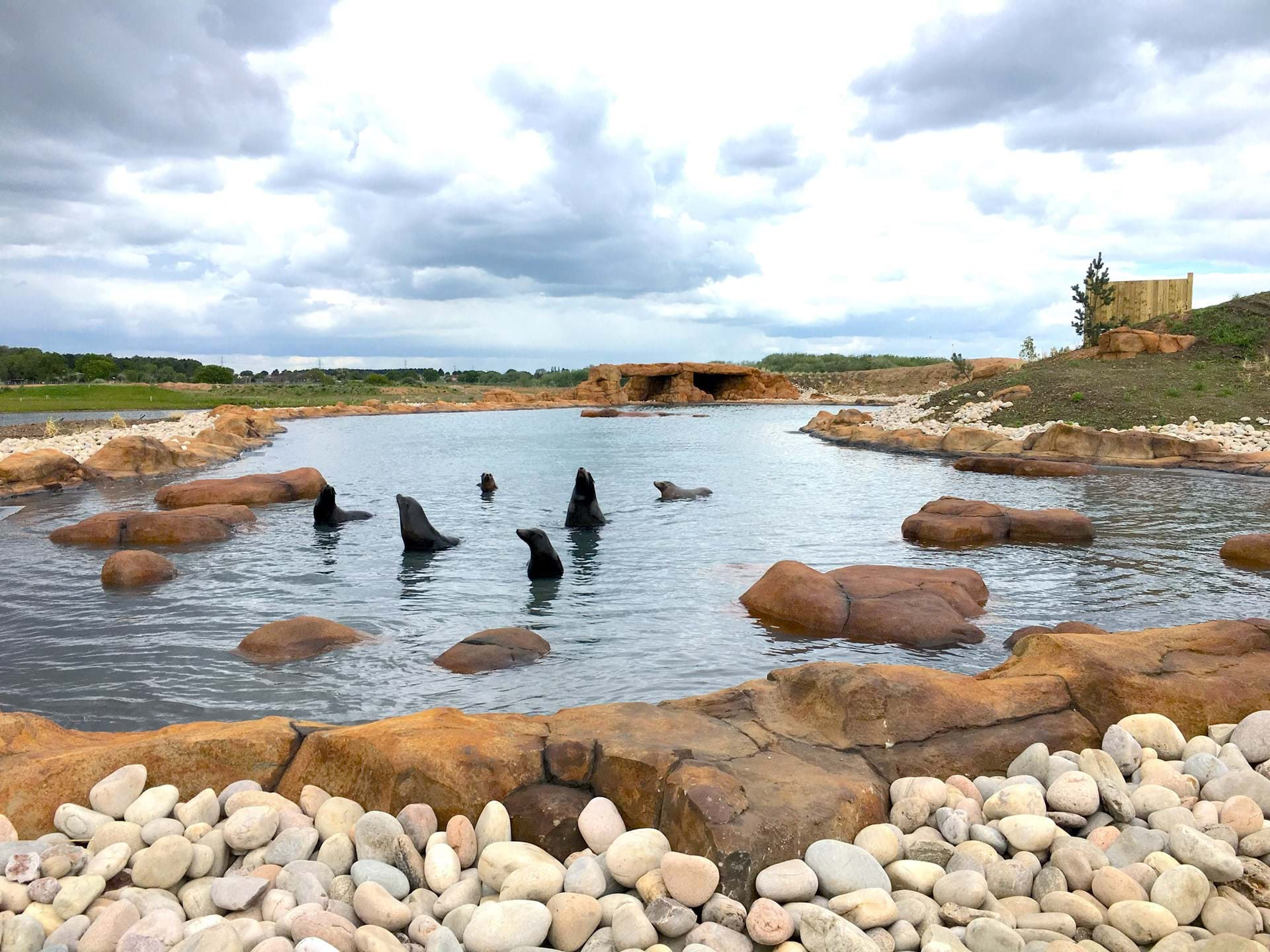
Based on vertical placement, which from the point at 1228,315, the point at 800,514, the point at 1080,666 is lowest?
the point at 800,514

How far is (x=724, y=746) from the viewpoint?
4.18 metres

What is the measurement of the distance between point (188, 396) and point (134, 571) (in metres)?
59.3

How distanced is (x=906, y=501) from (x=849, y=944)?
1573 cm

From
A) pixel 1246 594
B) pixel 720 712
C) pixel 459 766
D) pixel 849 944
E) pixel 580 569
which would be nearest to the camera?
pixel 849 944

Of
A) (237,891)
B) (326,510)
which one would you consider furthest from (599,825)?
(326,510)

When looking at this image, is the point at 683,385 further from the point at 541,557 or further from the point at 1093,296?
the point at 541,557

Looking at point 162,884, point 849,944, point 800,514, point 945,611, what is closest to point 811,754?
point 849,944

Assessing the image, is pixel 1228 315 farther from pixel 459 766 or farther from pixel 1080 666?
pixel 459 766

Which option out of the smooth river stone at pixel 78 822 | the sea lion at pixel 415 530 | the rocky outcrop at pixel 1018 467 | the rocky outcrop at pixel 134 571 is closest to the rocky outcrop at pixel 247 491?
the sea lion at pixel 415 530

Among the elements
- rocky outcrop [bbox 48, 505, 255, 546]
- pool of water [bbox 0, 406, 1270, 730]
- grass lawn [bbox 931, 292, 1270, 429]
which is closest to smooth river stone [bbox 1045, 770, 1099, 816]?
pool of water [bbox 0, 406, 1270, 730]

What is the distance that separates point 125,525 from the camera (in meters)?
13.4

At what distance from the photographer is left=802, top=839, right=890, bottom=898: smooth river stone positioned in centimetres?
320

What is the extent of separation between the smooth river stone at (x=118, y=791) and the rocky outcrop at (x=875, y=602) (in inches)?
239

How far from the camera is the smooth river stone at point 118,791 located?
3.77 meters
